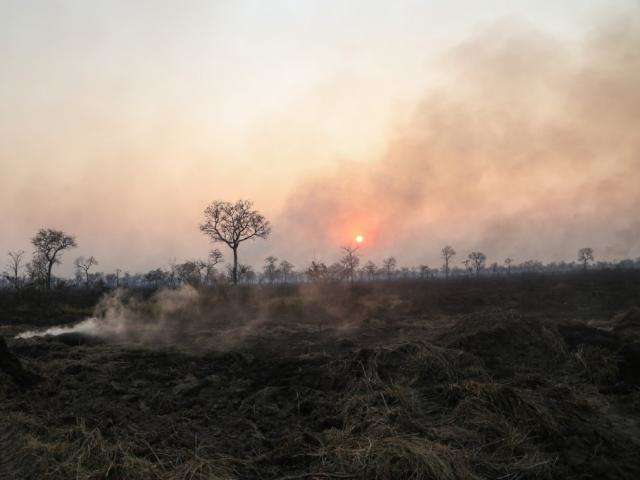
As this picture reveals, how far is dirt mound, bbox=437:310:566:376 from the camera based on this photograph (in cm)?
822

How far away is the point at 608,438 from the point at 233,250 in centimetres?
3908

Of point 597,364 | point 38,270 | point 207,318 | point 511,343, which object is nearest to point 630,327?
point 597,364

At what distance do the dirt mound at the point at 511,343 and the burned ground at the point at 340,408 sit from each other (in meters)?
0.04

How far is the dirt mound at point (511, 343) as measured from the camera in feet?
27.0

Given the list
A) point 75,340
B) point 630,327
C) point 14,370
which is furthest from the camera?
point 75,340

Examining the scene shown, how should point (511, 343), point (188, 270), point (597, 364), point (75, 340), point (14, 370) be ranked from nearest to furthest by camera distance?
point (597, 364), point (14, 370), point (511, 343), point (75, 340), point (188, 270)

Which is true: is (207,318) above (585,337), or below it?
below

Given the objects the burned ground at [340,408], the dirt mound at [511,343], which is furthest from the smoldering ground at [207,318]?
the dirt mound at [511,343]

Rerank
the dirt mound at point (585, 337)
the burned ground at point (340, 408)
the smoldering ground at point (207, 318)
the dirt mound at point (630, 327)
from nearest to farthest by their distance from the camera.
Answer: the burned ground at point (340, 408) < the dirt mound at point (585, 337) < the dirt mound at point (630, 327) < the smoldering ground at point (207, 318)

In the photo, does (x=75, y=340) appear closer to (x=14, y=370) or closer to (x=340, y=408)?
(x=14, y=370)

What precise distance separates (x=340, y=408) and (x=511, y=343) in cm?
474

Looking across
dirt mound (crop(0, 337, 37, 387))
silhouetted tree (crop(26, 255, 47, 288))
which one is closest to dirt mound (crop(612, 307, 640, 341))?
dirt mound (crop(0, 337, 37, 387))

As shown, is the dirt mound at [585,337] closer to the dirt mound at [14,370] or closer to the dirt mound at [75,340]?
the dirt mound at [14,370]

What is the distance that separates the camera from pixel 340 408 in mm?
6414
